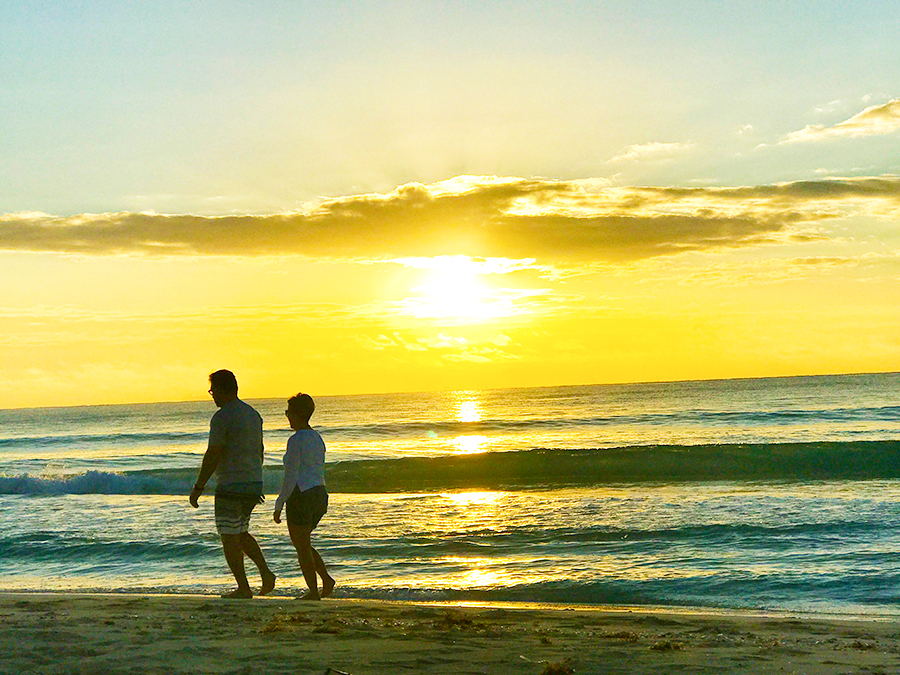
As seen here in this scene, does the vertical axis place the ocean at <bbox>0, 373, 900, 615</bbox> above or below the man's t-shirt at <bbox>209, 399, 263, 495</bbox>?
below

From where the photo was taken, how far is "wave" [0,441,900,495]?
22.9 m

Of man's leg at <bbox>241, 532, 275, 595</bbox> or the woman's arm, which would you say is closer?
the woman's arm

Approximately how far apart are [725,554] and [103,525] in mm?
10274

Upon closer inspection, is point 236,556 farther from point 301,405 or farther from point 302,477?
point 301,405

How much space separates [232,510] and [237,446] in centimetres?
55

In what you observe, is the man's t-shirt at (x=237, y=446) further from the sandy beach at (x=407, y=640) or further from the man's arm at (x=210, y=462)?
the sandy beach at (x=407, y=640)

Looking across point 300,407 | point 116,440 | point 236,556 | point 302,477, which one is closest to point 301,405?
point 300,407

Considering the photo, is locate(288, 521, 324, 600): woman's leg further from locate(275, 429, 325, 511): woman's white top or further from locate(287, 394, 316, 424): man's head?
locate(287, 394, 316, 424): man's head

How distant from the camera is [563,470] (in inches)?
971

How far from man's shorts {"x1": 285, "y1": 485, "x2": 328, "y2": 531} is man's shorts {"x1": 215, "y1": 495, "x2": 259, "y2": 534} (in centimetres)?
31

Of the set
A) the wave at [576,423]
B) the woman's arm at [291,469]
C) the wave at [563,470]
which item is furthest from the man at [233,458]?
the wave at [576,423]

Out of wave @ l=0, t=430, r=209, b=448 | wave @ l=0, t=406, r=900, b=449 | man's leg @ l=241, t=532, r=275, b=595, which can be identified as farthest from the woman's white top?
wave @ l=0, t=430, r=209, b=448

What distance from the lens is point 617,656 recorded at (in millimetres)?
5469

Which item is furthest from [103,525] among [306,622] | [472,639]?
[472,639]
